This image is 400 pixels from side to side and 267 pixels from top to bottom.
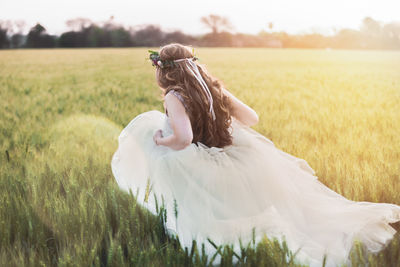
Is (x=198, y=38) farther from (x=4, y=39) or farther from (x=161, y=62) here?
(x=161, y=62)

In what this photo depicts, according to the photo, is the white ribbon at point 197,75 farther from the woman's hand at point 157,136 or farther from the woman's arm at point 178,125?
the woman's hand at point 157,136

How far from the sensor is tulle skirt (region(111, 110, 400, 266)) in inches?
79.0

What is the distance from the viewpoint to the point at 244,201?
7.12 ft

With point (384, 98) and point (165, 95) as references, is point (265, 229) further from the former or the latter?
point (384, 98)

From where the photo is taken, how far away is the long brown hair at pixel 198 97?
232 centimetres

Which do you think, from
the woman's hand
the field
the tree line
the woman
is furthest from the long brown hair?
the tree line

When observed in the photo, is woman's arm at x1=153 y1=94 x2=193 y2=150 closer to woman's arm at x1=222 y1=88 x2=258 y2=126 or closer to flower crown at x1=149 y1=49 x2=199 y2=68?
flower crown at x1=149 y1=49 x2=199 y2=68

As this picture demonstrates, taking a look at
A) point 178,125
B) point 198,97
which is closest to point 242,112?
point 198,97

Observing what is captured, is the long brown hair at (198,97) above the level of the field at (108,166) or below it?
above

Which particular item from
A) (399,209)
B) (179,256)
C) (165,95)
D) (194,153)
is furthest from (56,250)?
(399,209)

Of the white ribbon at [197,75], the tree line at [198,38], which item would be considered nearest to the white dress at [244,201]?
the white ribbon at [197,75]

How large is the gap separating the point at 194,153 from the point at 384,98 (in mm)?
5439

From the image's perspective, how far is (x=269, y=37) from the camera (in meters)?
47.8

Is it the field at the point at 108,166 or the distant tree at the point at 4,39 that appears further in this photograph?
the distant tree at the point at 4,39
